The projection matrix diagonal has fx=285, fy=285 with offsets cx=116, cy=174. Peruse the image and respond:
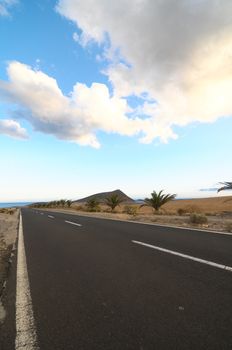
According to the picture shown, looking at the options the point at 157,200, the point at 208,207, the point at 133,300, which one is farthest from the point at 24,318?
the point at 208,207

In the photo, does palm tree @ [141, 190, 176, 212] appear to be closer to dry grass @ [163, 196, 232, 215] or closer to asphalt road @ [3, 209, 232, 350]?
dry grass @ [163, 196, 232, 215]

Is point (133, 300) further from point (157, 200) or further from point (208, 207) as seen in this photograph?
point (208, 207)

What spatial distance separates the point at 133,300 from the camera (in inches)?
158

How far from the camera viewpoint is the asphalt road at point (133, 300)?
117 inches

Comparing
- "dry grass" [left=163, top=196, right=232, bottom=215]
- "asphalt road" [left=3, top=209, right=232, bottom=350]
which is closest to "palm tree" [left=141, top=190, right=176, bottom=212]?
"dry grass" [left=163, top=196, right=232, bottom=215]

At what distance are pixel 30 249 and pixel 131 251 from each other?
133 inches

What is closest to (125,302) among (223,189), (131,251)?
(131,251)

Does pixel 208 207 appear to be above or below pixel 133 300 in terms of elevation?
above

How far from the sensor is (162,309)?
12.0ft

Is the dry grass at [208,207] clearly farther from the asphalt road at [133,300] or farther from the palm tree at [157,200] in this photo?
the asphalt road at [133,300]

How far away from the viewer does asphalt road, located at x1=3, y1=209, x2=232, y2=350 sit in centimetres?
296

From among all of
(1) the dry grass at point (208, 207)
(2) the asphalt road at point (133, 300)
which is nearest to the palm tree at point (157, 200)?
(1) the dry grass at point (208, 207)

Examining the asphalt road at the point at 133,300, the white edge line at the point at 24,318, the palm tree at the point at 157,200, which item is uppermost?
the palm tree at the point at 157,200

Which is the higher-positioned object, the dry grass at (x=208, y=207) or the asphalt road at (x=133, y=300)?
the dry grass at (x=208, y=207)
